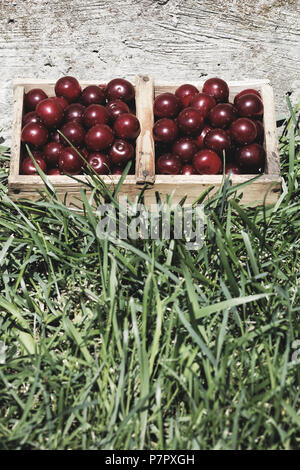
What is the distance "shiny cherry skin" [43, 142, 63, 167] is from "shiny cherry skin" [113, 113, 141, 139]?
305 millimetres

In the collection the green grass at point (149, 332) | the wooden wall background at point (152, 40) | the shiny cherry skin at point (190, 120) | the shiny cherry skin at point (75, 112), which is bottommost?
the green grass at point (149, 332)

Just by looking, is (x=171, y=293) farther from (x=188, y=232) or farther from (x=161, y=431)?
(x=161, y=431)

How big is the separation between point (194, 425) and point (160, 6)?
2006 millimetres

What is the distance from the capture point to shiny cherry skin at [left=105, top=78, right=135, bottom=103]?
106 inches

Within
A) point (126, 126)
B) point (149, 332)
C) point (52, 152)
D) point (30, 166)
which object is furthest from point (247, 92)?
point (149, 332)

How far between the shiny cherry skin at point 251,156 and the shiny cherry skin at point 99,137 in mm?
646

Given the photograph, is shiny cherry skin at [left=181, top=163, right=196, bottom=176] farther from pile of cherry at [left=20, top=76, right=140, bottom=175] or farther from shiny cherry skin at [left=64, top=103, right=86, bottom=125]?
shiny cherry skin at [left=64, top=103, right=86, bottom=125]

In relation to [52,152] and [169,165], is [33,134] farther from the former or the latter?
[169,165]

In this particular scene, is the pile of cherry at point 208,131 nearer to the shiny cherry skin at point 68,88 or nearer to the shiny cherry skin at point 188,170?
the shiny cherry skin at point 188,170

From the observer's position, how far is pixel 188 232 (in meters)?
2.49

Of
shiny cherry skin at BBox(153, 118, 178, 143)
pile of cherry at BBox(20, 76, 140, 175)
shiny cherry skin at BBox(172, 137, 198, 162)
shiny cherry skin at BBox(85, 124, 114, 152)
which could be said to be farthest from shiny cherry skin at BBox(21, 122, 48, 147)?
shiny cherry skin at BBox(172, 137, 198, 162)

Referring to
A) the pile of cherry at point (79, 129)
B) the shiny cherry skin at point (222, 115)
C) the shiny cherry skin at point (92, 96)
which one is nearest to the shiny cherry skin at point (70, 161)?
the pile of cherry at point (79, 129)

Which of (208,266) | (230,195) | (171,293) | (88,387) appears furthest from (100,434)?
(230,195)

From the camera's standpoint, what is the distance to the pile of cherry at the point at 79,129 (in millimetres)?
2551
